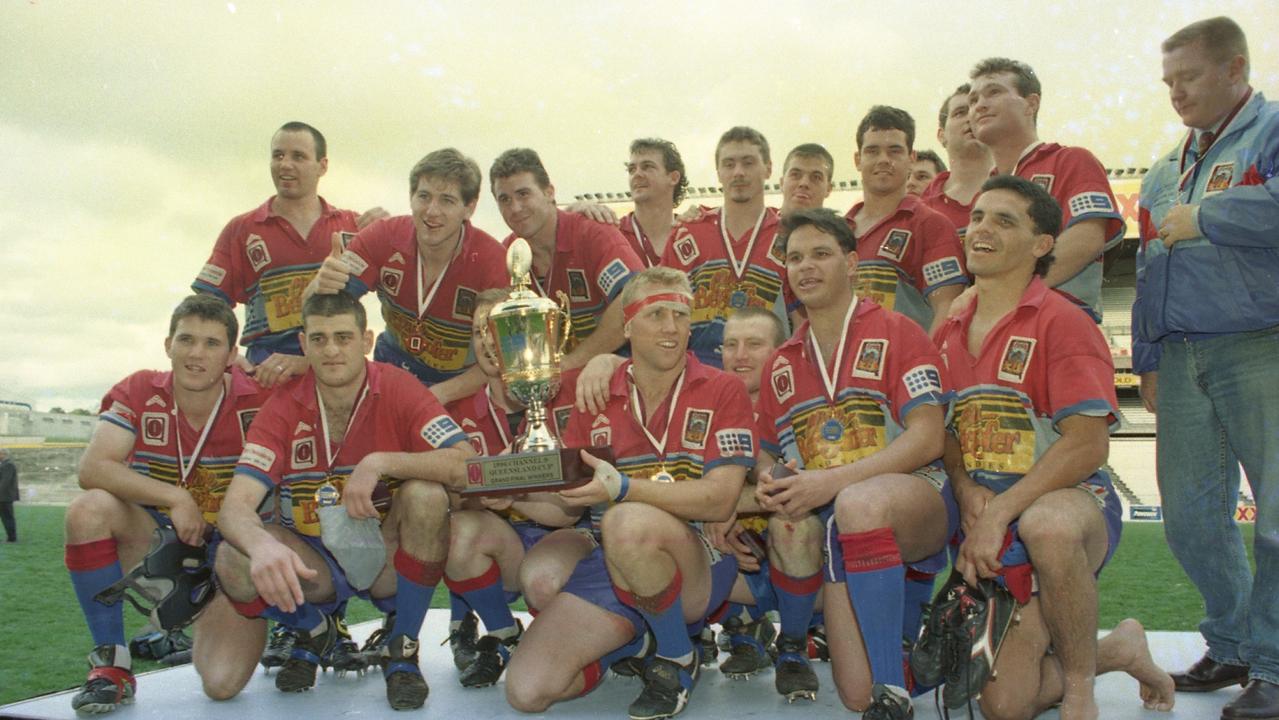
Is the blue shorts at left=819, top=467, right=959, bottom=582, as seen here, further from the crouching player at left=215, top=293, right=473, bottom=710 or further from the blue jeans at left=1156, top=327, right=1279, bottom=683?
the crouching player at left=215, top=293, right=473, bottom=710

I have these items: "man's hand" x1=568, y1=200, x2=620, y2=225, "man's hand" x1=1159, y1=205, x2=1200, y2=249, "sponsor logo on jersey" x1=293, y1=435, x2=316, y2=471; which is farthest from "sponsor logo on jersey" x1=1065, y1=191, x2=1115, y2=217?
"sponsor logo on jersey" x1=293, y1=435, x2=316, y2=471

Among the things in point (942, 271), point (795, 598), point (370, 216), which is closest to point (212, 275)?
point (370, 216)

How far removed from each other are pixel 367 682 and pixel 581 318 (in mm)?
1664

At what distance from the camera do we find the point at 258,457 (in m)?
Result: 3.48

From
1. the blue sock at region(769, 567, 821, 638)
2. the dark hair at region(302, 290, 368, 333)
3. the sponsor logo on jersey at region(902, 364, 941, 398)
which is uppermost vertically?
the dark hair at region(302, 290, 368, 333)

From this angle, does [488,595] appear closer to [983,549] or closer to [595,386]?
[595,386]

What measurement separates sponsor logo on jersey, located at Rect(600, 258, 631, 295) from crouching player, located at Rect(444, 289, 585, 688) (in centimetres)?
40

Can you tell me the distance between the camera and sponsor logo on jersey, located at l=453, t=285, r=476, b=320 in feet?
14.1

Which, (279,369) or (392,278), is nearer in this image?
(279,369)

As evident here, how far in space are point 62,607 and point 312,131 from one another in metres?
3.95

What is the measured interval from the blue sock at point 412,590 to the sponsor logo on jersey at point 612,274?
131 centimetres

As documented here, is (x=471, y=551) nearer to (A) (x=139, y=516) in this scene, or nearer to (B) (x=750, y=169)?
(A) (x=139, y=516)

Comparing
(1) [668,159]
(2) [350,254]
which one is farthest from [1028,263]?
(2) [350,254]

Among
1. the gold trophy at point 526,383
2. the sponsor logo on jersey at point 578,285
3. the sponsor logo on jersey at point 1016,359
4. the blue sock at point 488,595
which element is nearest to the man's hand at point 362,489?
the gold trophy at point 526,383
